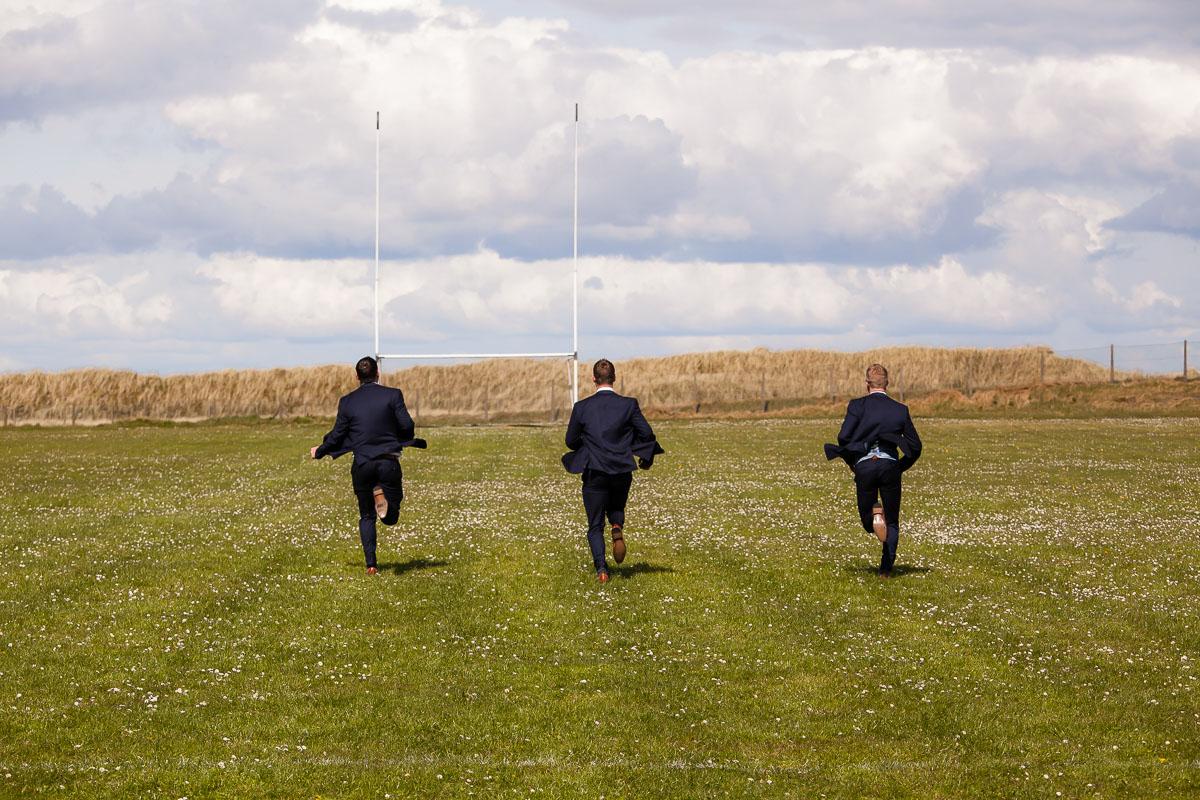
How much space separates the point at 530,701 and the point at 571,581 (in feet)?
17.7

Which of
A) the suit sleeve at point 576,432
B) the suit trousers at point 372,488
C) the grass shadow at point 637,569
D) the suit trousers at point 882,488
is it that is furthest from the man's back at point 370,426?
the suit trousers at point 882,488

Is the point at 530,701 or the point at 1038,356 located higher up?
the point at 1038,356

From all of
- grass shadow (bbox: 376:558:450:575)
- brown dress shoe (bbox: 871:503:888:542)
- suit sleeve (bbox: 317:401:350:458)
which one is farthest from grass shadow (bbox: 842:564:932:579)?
suit sleeve (bbox: 317:401:350:458)

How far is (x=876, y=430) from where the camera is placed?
14.6 metres

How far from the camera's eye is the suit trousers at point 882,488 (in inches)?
572

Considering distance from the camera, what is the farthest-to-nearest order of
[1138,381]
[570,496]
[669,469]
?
[1138,381] < [669,469] < [570,496]

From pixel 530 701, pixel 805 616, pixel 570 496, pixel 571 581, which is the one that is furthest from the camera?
pixel 570 496

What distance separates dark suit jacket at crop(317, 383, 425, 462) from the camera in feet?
49.3

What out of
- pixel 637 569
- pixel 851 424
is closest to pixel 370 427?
pixel 637 569

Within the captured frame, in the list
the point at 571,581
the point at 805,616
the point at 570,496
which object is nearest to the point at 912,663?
the point at 805,616

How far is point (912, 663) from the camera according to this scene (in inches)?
418

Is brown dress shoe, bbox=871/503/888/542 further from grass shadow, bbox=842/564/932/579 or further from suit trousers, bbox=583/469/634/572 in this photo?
suit trousers, bbox=583/469/634/572

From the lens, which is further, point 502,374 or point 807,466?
point 502,374

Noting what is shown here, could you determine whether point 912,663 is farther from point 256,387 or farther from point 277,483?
point 256,387
